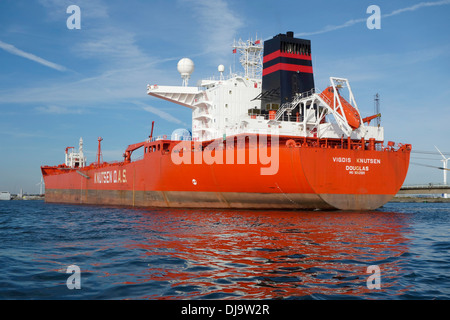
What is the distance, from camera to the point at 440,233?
546 inches

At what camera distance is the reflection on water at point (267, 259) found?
20.8ft

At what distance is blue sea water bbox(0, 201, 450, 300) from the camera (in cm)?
621

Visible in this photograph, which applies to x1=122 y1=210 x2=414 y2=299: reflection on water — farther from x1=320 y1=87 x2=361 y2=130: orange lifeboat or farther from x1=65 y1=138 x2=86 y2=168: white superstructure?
x1=65 y1=138 x2=86 y2=168: white superstructure

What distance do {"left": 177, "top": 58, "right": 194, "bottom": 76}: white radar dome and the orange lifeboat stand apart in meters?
13.5

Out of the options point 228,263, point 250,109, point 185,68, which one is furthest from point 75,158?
point 228,263

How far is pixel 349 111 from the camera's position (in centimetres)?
2288

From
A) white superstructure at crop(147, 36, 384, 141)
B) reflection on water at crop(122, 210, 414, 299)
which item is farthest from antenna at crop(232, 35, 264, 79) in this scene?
reflection on water at crop(122, 210, 414, 299)

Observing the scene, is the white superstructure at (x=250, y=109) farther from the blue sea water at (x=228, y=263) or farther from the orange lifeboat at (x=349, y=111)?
the blue sea water at (x=228, y=263)

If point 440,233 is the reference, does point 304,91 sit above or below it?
above

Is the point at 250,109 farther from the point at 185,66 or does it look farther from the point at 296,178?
the point at 185,66

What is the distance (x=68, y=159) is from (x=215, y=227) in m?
45.1
